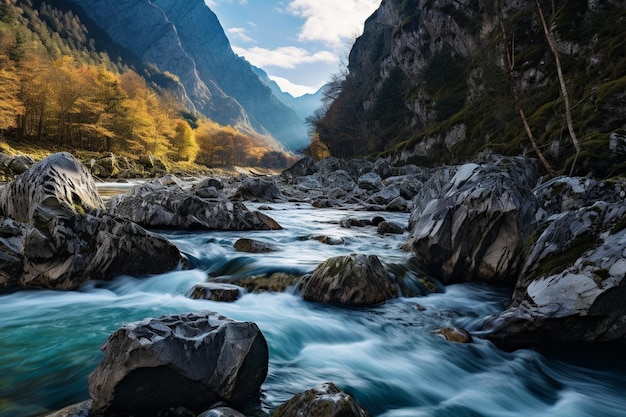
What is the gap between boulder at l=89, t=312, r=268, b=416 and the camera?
287 cm

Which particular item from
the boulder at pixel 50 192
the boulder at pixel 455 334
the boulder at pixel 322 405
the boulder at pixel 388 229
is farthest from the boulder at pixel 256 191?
the boulder at pixel 322 405

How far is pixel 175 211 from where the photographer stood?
11469 millimetres

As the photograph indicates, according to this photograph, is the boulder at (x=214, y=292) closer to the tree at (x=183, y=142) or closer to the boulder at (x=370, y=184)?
the boulder at (x=370, y=184)

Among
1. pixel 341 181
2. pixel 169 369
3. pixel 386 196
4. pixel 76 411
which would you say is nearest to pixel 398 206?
pixel 386 196

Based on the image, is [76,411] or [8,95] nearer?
[76,411]

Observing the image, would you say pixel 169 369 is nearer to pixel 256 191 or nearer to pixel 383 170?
pixel 256 191

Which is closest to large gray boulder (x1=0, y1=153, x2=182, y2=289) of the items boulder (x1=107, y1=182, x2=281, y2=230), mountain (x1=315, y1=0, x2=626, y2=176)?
boulder (x1=107, y1=182, x2=281, y2=230)

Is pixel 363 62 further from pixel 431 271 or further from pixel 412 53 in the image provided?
pixel 431 271

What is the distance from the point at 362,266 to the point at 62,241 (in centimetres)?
486

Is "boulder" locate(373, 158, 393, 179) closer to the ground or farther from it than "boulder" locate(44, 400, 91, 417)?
farther from it

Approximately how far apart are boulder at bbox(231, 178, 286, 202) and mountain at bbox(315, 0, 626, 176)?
13.5 meters

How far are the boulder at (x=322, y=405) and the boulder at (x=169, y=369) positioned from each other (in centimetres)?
55

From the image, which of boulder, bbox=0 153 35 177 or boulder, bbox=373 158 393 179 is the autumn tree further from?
boulder, bbox=373 158 393 179

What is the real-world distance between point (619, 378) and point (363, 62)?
78991mm
